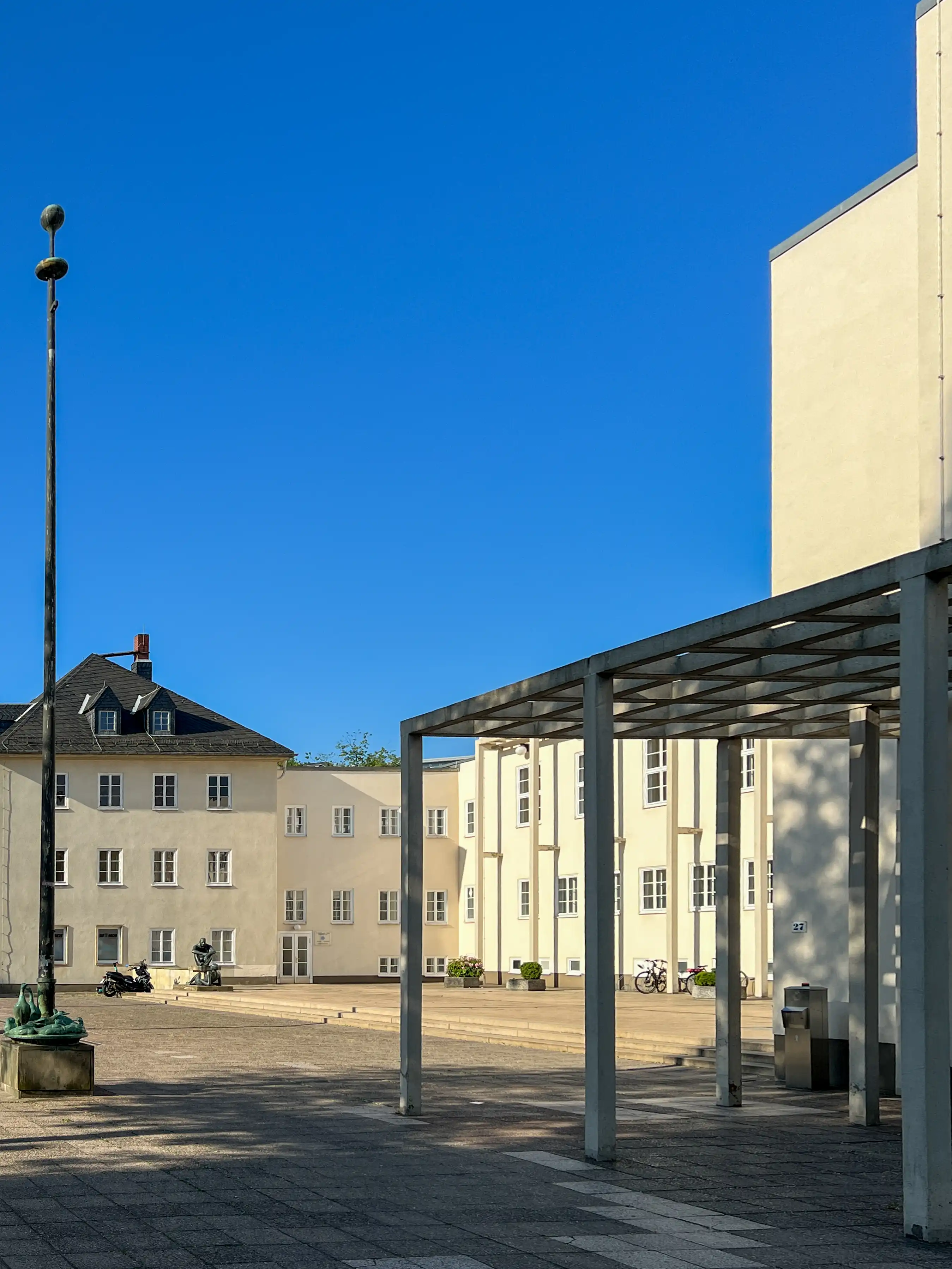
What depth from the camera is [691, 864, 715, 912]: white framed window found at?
1641 inches

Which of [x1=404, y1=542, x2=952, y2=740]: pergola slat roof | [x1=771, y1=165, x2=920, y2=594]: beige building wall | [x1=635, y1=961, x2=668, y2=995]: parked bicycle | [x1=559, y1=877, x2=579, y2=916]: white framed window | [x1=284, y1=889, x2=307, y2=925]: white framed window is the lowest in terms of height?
[x1=635, y1=961, x2=668, y2=995]: parked bicycle

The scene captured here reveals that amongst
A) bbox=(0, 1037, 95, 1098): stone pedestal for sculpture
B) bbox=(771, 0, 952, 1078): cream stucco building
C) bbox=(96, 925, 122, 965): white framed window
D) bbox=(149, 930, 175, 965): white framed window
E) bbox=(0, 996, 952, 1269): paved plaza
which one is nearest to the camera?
bbox=(0, 996, 952, 1269): paved plaza

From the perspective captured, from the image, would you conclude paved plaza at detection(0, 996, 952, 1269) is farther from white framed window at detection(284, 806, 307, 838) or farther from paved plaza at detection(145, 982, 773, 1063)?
white framed window at detection(284, 806, 307, 838)

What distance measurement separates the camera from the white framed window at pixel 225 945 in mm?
56438

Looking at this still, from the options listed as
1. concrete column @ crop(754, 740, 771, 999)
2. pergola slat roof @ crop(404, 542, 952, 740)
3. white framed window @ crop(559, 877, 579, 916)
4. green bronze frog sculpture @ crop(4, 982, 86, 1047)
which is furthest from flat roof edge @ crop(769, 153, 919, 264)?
white framed window @ crop(559, 877, 579, 916)

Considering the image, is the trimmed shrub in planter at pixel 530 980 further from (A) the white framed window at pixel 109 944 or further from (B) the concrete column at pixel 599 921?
(B) the concrete column at pixel 599 921

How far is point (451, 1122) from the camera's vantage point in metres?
14.5

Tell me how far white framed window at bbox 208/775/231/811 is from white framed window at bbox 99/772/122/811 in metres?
3.03

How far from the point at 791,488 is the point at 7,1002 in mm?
30479

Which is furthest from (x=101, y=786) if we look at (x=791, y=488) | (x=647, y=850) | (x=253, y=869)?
(x=791, y=488)

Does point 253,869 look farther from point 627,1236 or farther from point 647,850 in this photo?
point 627,1236

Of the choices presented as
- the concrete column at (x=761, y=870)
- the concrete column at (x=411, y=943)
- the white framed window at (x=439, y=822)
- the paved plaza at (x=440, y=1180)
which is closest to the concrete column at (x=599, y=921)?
the paved plaza at (x=440, y=1180)

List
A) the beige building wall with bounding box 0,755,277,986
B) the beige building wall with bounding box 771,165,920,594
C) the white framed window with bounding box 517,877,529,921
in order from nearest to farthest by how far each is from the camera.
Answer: the beige building wall with bounding box 771,165,920,594, the white framed window with bounding box 517,877,529,921, the beige building wall with bounding box 0,755,277,986

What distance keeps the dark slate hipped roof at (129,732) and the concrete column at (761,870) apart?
2258 cm
